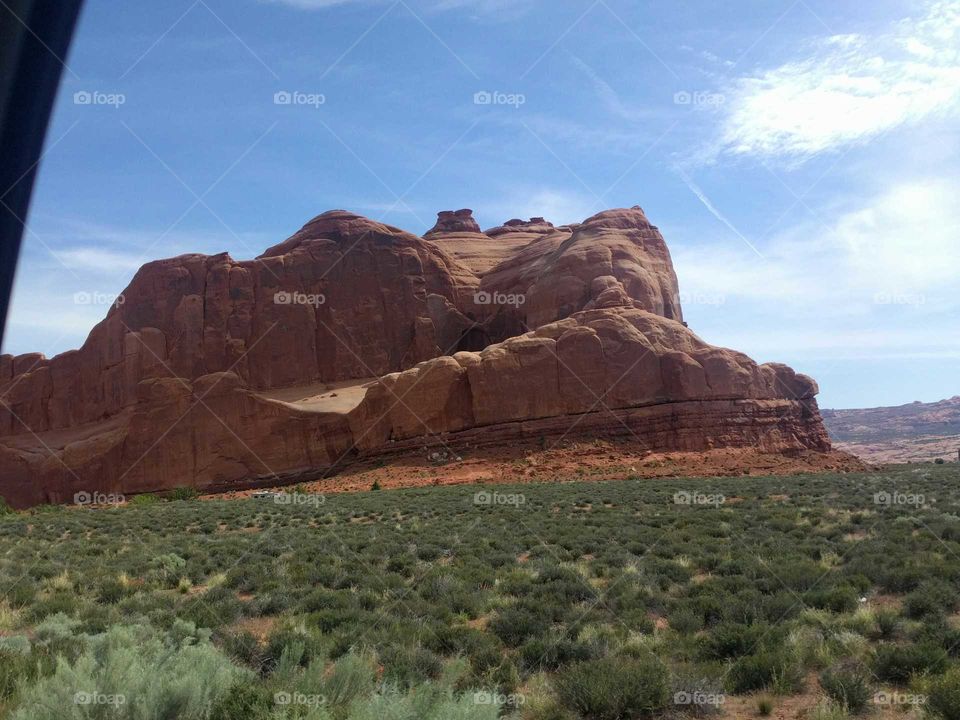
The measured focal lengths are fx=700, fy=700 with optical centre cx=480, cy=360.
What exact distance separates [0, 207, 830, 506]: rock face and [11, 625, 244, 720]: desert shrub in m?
42.6

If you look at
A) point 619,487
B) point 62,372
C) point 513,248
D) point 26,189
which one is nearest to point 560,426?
point 619,487

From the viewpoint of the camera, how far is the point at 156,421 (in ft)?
195

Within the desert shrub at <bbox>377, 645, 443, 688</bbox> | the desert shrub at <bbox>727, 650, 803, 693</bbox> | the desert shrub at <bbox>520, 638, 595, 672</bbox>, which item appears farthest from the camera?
the desert shrub at <bbox>520, 638, 595, 672</bbox>

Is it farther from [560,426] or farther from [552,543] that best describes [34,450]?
[552,543]

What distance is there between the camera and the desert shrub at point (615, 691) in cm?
636

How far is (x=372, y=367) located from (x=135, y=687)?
241 feet

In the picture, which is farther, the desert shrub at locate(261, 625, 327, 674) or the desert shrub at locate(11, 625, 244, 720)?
the desert shrub at locate(261, 625, 327, 674)

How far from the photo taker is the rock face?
48625mm

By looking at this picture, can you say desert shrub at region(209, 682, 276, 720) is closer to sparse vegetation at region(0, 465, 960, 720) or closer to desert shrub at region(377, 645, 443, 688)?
sparse vegetation at region(0, 465, 960, 720)

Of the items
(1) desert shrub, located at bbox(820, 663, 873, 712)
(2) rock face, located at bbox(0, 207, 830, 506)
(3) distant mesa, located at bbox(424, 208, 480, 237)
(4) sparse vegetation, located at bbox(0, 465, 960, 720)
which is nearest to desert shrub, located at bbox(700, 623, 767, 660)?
(4) sparse vegetation, located at bbox(0, 465, 960, 720)

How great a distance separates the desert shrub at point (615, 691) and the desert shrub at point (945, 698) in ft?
7.24

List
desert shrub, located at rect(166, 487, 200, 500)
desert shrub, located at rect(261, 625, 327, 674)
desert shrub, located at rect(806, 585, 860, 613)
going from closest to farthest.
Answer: desert shrub, located at rect(261, 625, 327, 674), desert shrub, located at rect(806, 585, 860, 613), desert shrub, located at rect(166, 487, 200, 500)

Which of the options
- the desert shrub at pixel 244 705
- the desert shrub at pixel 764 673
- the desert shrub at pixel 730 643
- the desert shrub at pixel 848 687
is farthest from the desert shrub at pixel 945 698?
the desert shrub at pixel 244 705

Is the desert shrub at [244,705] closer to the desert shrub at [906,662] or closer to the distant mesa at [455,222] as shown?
the desert shrub at [906,662]
